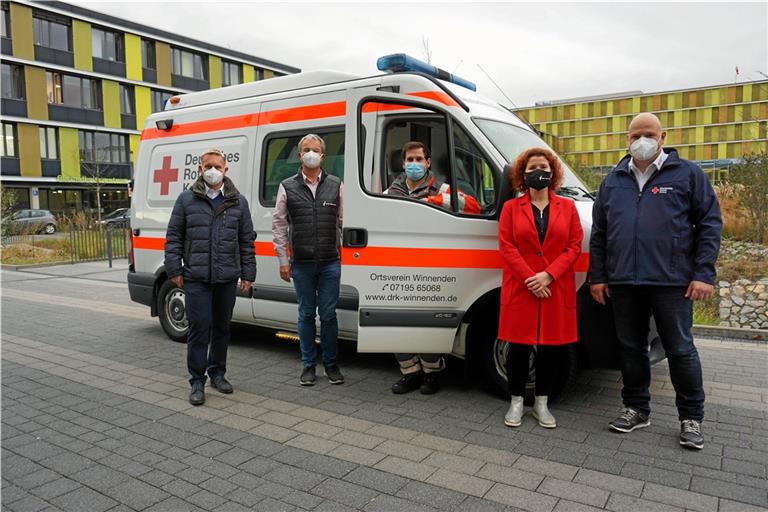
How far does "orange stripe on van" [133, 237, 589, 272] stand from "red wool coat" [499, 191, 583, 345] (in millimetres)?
321

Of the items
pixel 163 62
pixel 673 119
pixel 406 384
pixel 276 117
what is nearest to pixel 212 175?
pixel 276 117

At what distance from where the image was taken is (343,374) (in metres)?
5.44

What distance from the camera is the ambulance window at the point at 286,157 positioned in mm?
5340

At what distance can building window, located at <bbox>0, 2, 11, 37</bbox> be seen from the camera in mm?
35781

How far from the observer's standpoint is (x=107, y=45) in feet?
137

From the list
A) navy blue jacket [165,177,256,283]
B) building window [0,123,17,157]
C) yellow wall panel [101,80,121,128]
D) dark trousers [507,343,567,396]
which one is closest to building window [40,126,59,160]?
building window [0,123,17,157]

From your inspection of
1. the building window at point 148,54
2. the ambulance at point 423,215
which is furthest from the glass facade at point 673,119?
the ambulance at point 423,215

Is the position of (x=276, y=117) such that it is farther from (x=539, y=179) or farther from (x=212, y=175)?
(x=539, y=179)

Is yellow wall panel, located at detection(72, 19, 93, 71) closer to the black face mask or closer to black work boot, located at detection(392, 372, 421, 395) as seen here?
black work boot, located at detection(392, 372, 421, 395)

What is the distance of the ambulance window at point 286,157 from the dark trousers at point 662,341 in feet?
8.53

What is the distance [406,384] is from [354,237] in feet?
4.15

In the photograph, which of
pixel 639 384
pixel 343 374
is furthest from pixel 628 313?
pixel 343 374

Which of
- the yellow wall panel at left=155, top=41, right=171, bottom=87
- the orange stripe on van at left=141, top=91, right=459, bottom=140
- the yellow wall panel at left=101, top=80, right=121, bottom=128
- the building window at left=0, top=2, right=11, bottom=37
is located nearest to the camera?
the orange stripe on van at left=141, top=91, right=459, bottom=140

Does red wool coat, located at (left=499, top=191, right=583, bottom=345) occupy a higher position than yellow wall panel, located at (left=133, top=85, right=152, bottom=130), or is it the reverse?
yellow wall panel, located at (left=133, top=85, right=152, bottom=130)
